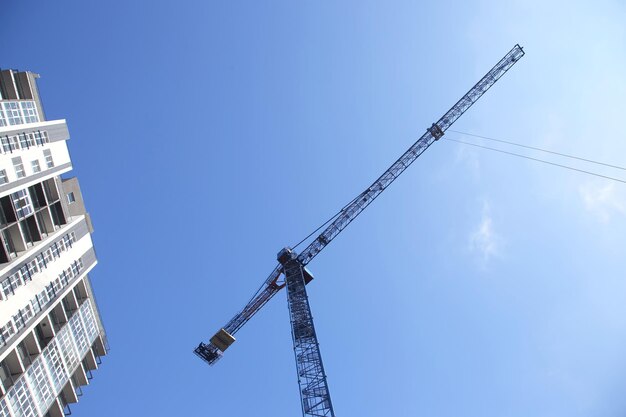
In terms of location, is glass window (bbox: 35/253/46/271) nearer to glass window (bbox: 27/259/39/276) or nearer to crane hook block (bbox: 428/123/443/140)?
glass window (bbox: 27/259/39/276)

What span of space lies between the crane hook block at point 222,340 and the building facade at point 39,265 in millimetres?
18327

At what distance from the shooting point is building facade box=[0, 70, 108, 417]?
44562 mm

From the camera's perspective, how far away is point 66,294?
55438 mm

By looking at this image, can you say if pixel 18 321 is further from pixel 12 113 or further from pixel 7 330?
pixel 12 113

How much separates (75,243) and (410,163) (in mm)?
47453

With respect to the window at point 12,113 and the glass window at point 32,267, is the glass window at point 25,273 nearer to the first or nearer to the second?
the glass window at point 32,267

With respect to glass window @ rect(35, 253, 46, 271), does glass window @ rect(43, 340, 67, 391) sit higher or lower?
lower

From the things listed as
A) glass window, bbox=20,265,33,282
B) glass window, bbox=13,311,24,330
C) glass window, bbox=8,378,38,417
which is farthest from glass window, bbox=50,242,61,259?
glass window, bbox=8,378,38,417

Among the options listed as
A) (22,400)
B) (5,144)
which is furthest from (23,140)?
(22,400)

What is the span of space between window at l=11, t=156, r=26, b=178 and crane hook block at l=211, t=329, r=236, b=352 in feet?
94.1

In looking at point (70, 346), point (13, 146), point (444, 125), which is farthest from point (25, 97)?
point (444, 125)

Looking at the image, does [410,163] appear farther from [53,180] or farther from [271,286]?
[53,180]

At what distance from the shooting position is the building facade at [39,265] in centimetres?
4456

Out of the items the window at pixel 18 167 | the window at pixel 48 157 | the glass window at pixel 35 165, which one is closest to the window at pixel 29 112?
the window at pixel 48 157
